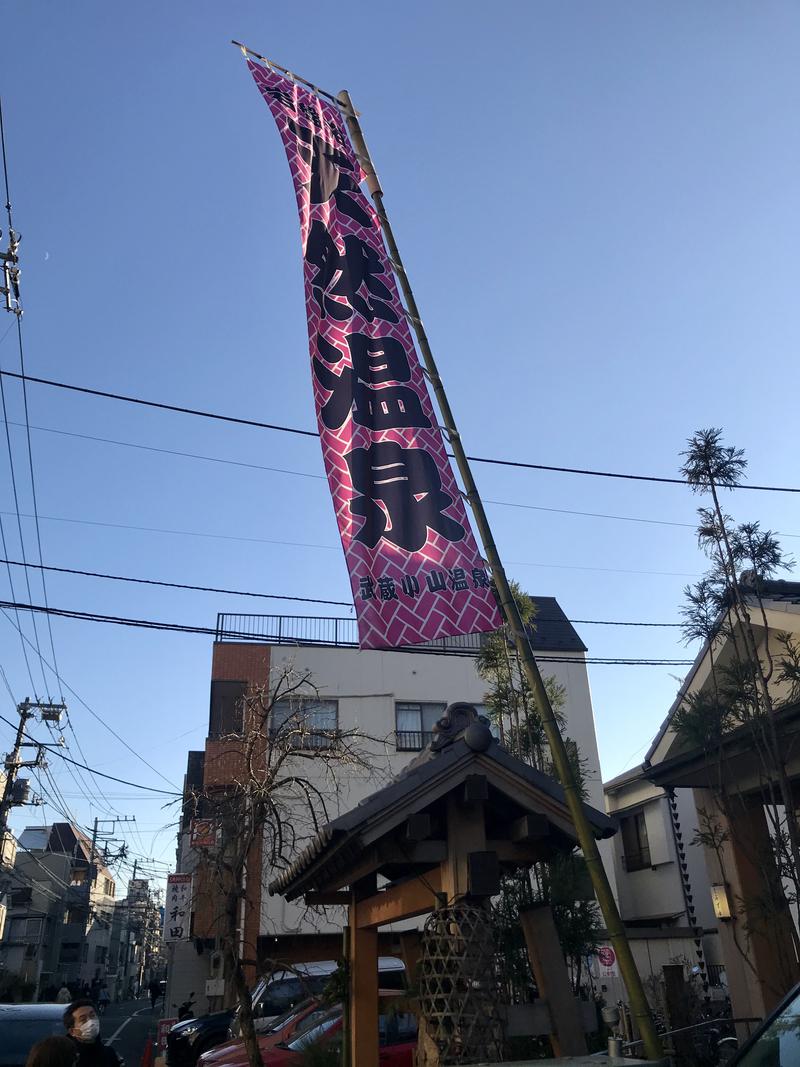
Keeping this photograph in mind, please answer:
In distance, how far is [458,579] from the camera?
5.47 m

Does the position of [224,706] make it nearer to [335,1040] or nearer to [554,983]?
[335,1040]

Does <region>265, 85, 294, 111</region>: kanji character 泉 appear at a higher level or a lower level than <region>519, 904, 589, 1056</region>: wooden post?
higher

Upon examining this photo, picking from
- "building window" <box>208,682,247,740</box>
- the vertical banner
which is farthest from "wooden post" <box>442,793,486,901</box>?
"building window" <box>208,682,247,740</box>

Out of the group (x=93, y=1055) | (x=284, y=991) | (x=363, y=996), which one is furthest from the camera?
(x=284, y=991)

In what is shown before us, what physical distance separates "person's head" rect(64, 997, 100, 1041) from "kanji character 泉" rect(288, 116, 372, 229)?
6.60 m

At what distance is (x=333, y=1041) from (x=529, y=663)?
306 inches

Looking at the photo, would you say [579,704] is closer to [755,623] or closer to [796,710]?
[755,623]

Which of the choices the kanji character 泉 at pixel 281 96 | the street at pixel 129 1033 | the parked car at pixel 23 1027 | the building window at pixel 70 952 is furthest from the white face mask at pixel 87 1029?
the building window at pixel 70 952

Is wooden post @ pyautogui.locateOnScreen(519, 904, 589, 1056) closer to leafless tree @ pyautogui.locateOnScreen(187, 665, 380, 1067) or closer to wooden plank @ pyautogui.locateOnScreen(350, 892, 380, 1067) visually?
wooden plank @ pyautogui.locateOnScreen(350, 892, 380, 1067)

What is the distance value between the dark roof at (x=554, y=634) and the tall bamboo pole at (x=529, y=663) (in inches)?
783

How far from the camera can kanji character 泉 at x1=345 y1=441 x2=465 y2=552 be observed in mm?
5711

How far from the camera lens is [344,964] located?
7.19 metres

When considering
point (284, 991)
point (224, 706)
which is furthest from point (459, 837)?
point (224, 706)

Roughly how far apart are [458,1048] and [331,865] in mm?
1888
